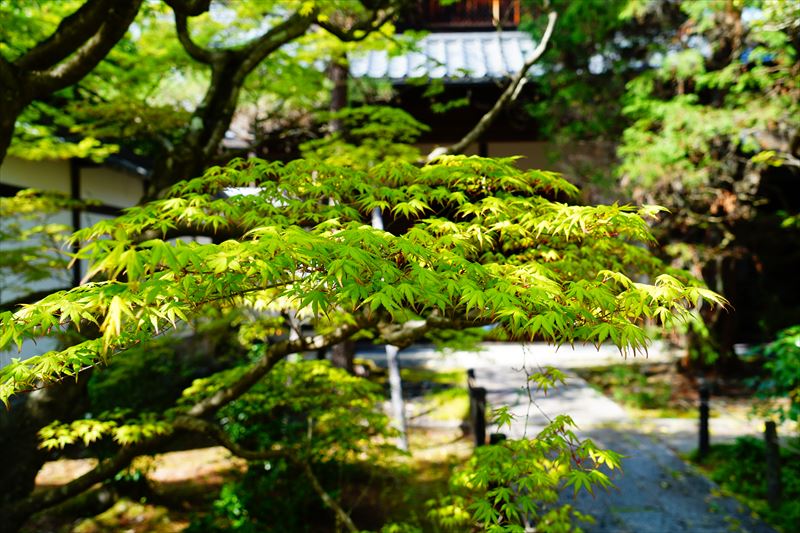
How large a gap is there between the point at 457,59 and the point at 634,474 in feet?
24.9

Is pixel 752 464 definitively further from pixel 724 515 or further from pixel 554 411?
pixel 554 411

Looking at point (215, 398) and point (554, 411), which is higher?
point (215, 398)

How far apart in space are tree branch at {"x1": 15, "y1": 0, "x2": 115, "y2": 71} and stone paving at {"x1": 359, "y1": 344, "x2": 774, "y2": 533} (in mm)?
3791

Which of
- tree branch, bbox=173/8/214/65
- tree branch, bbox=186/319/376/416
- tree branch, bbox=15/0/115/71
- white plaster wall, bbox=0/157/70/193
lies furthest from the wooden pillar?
tree branch, bbox=186/319/376/416

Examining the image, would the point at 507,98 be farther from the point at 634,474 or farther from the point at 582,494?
the point at 634,474

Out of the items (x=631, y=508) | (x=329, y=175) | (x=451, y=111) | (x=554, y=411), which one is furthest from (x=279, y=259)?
(x=451, y=111)

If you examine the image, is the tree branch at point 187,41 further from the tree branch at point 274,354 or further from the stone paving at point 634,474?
the stone paving at point 634,474

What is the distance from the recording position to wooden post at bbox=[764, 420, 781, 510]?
5.47m

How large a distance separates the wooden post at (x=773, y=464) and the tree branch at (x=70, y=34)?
708cm

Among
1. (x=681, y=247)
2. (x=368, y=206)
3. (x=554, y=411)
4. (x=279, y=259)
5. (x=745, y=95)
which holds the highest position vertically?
(x=745, y=95)

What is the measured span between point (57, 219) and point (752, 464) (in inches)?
409

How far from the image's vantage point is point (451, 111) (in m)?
10.1

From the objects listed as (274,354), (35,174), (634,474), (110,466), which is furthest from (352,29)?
(634,474)

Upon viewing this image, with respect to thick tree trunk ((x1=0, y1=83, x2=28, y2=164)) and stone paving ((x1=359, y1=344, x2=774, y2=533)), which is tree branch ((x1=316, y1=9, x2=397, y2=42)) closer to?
thick tree trunk ((x1=0, y1=83, x2=28, y2=164))
